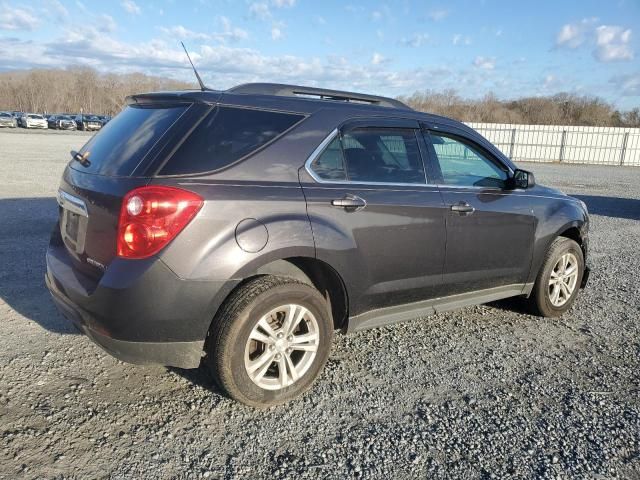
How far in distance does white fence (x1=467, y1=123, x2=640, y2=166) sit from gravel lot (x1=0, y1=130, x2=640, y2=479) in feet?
86.4

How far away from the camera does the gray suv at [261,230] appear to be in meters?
2.67

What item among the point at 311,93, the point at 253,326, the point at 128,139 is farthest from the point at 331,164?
the point at 128,139

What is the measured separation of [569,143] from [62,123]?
44.1 metres

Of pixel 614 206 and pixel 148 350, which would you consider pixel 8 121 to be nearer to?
pixel 614 206

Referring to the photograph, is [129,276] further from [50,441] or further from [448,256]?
[448,256]

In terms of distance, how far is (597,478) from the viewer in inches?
98.3

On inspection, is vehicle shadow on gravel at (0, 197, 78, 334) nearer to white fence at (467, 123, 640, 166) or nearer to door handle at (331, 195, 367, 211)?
door handle at (331, 195, 367, 211)

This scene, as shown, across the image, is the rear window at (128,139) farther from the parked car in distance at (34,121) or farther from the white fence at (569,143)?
the parked car in distance at (34,121)

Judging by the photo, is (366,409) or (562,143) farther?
(562,143)

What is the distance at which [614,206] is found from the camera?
12.4 metres

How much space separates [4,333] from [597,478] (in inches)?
160

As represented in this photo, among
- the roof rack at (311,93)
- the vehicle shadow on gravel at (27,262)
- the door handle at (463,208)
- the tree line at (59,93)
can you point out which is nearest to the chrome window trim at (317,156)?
the roof rack at (311,93)

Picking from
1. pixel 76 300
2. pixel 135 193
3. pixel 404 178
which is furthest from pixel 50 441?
pixel 404 178

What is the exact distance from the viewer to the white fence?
28172 millimetres
